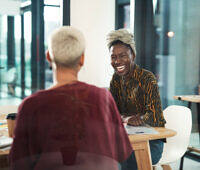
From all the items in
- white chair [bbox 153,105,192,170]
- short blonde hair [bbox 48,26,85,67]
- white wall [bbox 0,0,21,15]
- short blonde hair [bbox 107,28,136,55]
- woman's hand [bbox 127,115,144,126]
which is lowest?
white chair [bbox 153,105,192,170]

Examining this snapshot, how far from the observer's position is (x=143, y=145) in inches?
65.4

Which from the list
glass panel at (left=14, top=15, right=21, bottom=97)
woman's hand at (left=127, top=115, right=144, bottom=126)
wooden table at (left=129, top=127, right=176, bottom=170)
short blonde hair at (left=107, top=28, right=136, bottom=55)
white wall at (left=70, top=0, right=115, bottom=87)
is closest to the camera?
wooden table at (left=129, top=127, right=176, bottom=170)

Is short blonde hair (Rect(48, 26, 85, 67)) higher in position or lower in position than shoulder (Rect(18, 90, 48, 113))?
higher

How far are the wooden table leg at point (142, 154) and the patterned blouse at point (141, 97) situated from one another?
0.65 ft

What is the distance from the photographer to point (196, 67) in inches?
135

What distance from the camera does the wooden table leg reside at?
1646 millimetres

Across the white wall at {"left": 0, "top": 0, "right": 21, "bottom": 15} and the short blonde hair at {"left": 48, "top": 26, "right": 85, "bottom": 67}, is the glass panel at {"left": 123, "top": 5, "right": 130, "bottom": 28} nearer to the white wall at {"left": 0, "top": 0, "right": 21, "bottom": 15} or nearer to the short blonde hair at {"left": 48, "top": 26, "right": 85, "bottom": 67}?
the white wall at {"left": 0, "top": 0, "right": 21, "bottom": 15}

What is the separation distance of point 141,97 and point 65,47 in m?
1.01

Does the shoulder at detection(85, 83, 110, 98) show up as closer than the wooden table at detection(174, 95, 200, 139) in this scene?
Yes

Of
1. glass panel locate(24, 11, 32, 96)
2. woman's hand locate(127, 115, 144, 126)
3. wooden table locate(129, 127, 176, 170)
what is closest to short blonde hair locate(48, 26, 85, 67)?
wooden table locate(129, 127, 176, 170)

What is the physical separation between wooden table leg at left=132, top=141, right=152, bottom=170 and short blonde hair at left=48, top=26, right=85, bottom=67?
2.46 feet

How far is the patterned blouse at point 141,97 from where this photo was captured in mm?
1845

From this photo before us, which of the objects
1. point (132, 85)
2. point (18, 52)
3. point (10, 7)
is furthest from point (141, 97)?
point (10, 7)

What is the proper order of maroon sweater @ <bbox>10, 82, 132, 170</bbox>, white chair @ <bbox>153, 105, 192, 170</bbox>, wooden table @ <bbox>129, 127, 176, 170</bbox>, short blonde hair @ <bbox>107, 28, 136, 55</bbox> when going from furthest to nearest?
white chair @ <bbox>153, 105, 192, 170</bbox> < short blonde hair @ <bbox>107, 28, 136, 55</bbox> < wooden table @ <bbox>129, 127, 176, 170</bbox> < maroon sweater @ <bbox>10, 82, 132, 170</bbox>
